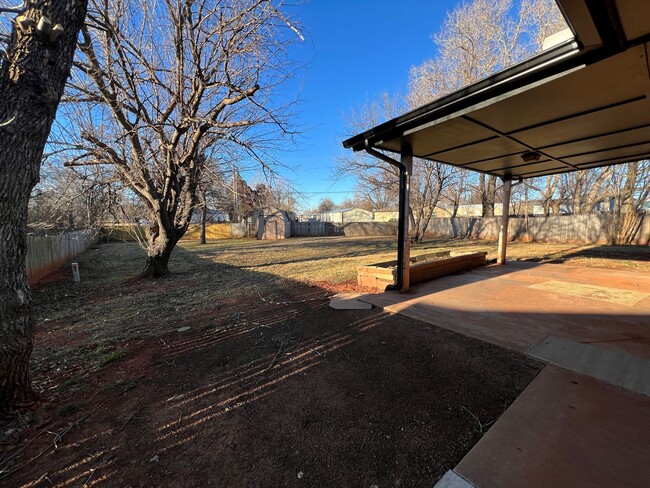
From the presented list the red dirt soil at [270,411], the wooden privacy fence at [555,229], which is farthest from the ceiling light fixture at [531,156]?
the wooden privacy fence at [555,229]

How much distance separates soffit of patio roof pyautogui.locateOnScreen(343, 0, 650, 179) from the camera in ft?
6.47

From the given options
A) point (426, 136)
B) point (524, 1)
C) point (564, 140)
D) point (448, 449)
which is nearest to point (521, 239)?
point (524, 1)

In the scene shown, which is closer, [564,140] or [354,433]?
[354,433]

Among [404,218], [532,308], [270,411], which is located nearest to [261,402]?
[270,411]

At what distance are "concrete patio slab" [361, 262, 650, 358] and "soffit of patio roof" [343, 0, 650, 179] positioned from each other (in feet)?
7.93

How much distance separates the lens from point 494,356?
94.6 inches

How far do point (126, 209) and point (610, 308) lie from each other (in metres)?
9.50

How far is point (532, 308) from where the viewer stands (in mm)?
3551

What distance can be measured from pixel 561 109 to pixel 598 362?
9.29 feet

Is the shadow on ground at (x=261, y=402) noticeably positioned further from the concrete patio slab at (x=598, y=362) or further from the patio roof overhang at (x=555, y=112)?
the patio roof overhang at (x=555, y=112)

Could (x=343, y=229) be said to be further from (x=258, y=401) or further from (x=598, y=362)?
(x=258, y=401)

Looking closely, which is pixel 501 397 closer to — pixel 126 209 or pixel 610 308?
pixel 610 308

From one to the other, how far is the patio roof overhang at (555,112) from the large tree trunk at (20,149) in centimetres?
346

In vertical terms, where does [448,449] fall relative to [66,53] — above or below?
below
